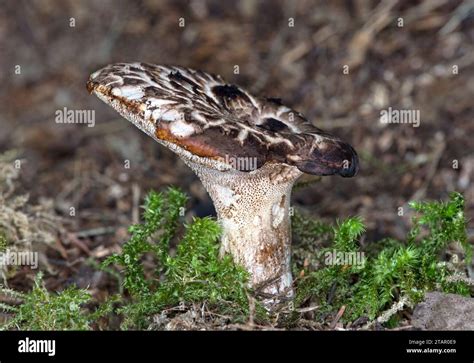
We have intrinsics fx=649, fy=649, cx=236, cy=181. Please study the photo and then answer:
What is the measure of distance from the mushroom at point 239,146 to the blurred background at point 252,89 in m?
1.35

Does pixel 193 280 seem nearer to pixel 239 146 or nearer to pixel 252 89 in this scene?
pixel 239 146

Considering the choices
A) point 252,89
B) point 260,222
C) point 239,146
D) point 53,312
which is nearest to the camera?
point 239,146

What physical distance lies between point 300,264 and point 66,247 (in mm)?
1678

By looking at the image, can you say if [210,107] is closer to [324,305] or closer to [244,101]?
[244,101]

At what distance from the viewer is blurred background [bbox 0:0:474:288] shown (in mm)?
5414

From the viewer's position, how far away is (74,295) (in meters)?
3.39

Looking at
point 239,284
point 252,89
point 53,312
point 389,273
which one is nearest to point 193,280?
point 239,284

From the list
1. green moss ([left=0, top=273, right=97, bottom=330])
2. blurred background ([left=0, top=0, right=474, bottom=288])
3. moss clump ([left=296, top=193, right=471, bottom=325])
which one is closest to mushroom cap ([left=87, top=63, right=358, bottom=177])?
moss clump ([left=296, top=193, right=471, bottom=325])

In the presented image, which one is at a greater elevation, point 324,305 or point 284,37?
point 284,37

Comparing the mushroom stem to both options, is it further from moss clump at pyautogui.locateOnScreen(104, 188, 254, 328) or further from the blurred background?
Result: the blurred background

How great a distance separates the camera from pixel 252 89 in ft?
22.1

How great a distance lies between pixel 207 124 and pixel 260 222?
2.63 feet

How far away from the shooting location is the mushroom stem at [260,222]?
3359 millimetres
